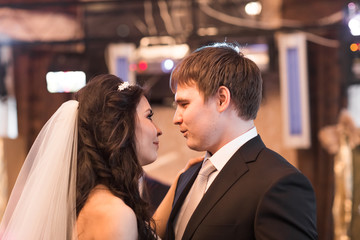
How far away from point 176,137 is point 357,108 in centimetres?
→ 241

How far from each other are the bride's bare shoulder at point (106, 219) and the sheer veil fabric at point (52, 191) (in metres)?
0.06

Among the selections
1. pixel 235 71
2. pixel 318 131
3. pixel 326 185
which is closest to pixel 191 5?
pixel 318 131

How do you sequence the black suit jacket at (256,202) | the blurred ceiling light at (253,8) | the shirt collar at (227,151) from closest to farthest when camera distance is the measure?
the black suit jacket at (256,202)
the shirt collar at (227,151)
the blurred ceiling light at (253,8)

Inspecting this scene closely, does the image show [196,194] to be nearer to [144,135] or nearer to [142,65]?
[144,135]

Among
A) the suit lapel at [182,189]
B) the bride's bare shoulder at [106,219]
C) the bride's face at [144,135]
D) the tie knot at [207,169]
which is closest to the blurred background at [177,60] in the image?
the suit lapel at [182,189]

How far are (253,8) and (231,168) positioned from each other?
5.55 metres

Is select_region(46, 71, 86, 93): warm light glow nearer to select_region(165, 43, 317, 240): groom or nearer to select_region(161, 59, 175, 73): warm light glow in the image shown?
select_region(161, 59, 175, 73): warm light glow

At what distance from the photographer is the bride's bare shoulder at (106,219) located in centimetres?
195

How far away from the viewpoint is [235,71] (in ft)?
7.12

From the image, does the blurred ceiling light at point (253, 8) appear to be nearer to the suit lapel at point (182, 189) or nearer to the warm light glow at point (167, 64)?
the warm light glow at point (167, 64)

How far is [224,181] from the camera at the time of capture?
209 centimetres

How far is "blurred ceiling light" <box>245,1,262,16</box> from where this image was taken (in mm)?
7254

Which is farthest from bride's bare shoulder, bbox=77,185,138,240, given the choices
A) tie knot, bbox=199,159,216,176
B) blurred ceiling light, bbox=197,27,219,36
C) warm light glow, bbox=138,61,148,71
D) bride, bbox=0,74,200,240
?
warm light glow, bbox=138,61,148,71

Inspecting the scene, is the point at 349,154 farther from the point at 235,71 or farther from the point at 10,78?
the point at 10,78
